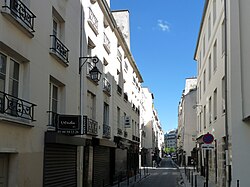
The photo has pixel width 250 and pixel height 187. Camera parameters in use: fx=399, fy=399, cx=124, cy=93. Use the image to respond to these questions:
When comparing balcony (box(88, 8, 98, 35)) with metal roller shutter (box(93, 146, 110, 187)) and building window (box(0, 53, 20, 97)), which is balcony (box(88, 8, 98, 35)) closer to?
metal roller shutter (box(93, 146, 110, 187))

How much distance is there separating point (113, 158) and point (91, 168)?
19.8 feet

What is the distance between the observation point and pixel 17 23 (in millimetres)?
9477

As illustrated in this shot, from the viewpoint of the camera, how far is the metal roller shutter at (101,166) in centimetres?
1911

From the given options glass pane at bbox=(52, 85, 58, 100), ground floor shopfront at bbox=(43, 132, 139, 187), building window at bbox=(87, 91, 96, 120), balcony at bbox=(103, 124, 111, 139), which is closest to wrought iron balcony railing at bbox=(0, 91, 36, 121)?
ground floor shopfront at bbox=(43, 132, 139, 187)

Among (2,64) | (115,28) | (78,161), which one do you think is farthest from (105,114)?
(2,64)

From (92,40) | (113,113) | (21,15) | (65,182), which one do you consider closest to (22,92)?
(21,15)

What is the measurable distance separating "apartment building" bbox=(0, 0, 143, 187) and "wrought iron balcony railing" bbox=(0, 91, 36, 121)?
0.08 feet

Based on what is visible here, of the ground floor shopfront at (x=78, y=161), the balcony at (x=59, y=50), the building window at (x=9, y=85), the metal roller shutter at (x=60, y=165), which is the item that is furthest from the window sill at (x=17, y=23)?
the metal roller shutter at (x=60, y=165)

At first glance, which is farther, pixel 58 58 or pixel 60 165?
pixel 60 165

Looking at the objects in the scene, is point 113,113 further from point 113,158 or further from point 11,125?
point 11,125

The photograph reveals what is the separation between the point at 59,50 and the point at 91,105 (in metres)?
5.81

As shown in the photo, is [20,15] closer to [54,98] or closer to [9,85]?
[9,85]

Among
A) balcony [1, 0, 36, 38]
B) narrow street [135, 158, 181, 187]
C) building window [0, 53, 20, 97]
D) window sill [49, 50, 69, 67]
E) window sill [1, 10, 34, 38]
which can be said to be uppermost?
balcony [1, 0, 36, 38]

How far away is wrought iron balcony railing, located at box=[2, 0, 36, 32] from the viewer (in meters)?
9.20
